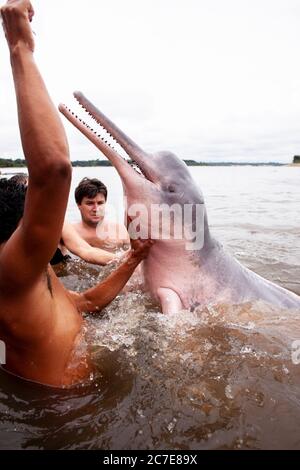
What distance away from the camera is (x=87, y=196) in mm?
7828

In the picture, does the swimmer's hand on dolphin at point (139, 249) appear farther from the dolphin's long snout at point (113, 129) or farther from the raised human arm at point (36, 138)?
the raised human arm at point (36, 138)

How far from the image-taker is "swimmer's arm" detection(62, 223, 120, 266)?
6.65 metres

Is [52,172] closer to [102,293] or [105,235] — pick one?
[102,293]

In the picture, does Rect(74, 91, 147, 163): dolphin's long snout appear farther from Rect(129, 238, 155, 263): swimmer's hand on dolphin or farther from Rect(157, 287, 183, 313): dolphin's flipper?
Rect(157, 287, 183, 313): dolphin's flipper

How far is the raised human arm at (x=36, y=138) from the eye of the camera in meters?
1.95

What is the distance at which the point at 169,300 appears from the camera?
4.29 meters

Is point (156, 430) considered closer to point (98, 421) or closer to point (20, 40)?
point (98, 421)

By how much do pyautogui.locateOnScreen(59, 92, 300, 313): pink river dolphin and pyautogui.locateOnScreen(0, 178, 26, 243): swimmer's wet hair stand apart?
1.43m

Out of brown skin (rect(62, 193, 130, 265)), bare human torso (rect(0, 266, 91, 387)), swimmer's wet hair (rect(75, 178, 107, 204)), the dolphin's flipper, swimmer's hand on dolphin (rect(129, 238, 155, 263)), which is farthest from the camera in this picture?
swimmer's wet hair (rect(75, 178, 107, 204))

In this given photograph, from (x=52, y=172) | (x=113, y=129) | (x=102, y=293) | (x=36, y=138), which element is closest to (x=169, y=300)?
(x=102, y=293)

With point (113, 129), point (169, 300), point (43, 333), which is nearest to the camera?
point (43, 333)

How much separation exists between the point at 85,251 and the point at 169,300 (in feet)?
9.43

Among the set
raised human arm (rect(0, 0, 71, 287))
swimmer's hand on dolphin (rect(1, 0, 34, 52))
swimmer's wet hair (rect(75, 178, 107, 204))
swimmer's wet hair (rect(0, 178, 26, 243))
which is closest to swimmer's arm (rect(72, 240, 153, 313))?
swimmer's wet hair (rect(0, 178, 26, 243))

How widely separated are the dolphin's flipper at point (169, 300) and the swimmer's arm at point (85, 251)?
2049 millimetres
